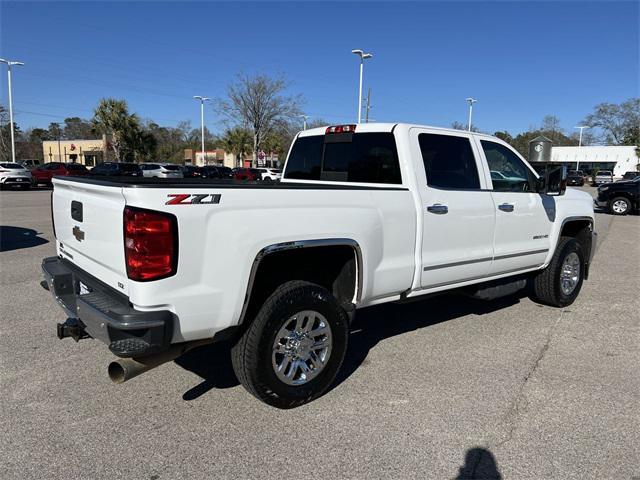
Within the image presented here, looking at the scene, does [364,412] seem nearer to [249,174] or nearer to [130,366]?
[130,366]

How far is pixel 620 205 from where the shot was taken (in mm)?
19828

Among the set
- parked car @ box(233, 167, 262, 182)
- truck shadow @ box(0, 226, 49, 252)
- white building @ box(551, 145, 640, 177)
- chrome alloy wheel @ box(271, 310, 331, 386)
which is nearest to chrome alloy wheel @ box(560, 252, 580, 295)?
chrome alloy wheel @ box(271, 310, 331, 386)

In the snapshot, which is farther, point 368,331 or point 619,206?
point 619,206

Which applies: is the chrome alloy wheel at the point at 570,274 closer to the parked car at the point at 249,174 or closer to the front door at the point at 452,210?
the front door at the point at 452,210

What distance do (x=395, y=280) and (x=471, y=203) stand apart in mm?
1131

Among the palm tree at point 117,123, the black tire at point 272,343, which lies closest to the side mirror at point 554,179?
the black tire at point 272,343

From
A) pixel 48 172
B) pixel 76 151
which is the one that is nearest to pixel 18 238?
pixel 48 172

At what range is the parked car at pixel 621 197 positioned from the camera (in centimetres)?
1941

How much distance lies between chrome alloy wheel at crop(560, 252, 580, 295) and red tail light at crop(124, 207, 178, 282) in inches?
189

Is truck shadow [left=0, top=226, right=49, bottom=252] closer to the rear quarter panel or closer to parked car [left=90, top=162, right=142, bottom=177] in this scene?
the rear quarter panel

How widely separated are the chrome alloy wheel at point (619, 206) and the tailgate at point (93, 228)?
834 inches

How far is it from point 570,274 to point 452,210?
2.77m

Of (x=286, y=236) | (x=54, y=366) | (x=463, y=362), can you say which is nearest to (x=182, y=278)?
(x=286, y=236)

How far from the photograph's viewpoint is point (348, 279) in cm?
370
